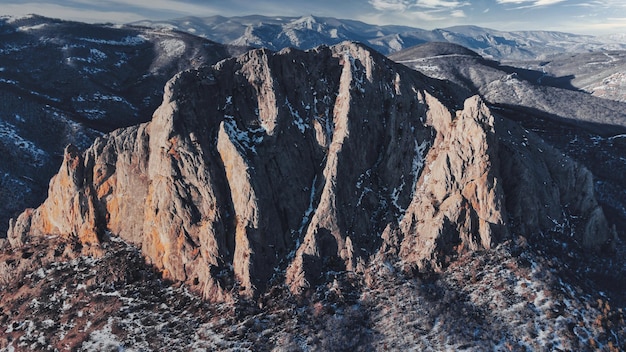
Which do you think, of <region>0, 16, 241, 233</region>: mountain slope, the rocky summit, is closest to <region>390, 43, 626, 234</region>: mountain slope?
the rocky summit

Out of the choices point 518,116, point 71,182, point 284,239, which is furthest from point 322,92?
point 518,116

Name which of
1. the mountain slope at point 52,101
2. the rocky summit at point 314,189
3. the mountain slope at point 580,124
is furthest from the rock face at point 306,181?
the mountain slope at point 52,101

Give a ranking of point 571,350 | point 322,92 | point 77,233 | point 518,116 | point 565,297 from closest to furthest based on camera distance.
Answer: point 571,350 → point 565,297 → point 77,233 → point 322,92 → point 518,116

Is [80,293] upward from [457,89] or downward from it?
downward

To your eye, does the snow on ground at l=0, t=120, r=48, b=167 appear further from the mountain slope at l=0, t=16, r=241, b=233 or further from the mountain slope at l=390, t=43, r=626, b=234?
the mountain slope at l=390, t=43, r=626, b=234

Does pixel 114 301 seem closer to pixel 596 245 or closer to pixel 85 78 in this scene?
pixel 596 245

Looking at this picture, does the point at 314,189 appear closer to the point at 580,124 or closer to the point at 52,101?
the point at 580,124
